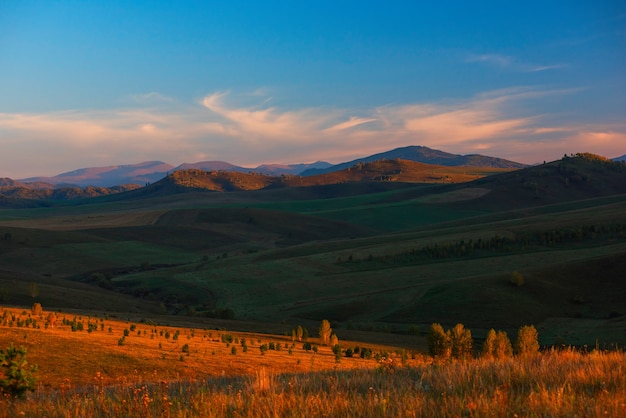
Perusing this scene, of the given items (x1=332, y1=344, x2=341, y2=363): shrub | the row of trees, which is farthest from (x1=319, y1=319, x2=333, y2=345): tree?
the row of trees

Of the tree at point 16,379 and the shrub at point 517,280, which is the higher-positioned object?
the tree at point 16,379

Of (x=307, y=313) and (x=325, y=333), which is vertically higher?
(x=325, y=333)

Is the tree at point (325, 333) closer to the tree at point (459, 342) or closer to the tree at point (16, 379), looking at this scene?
the tree at point (459, 342)

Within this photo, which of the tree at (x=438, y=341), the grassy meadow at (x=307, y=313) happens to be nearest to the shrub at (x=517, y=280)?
the grassy meadow at (x=307, y=313)

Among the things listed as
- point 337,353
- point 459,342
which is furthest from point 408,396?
point 459,342

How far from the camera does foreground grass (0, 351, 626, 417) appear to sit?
6.20m

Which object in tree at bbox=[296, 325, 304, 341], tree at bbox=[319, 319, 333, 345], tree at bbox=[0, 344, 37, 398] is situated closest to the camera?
tree at bbox=[0, 344, 37, 398]

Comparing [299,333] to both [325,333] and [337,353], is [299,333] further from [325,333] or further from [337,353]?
[337,353]

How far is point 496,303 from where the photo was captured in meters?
52.6

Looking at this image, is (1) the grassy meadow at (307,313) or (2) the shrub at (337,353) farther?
(2) the shrub at (337,353)

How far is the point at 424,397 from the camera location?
6871mm

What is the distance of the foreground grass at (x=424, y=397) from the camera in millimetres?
6195

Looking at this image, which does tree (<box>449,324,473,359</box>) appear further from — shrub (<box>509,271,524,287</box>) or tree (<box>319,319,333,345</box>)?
shrub (<box>509,271,524,287</box>)

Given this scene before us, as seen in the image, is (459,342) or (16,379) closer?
(16,379)
